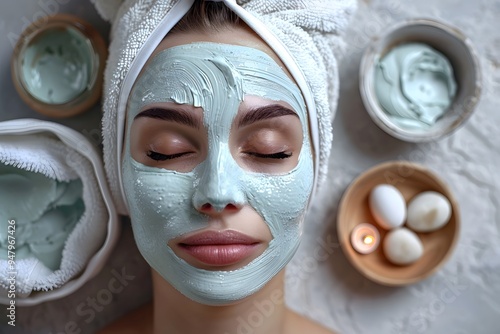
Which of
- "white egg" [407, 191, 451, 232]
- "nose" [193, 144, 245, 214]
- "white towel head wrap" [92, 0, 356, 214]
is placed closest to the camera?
"nose" [193, 144, 245, 214]

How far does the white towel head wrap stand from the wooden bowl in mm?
262

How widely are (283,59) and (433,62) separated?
1.77 ft

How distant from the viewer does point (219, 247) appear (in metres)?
0.89

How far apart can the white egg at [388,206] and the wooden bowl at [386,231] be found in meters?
0.04

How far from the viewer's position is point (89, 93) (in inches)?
48.1

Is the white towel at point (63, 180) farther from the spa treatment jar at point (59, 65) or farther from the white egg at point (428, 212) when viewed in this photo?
the white egg at point (428, 212)

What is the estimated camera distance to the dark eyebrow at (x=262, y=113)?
2.92 ft

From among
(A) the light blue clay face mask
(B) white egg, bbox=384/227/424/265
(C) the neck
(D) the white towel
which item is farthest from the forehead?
(B) white egg, bbox=384/227/424/265

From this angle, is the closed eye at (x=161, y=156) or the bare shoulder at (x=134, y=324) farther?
the bare shoulder at (x=134, y=324)

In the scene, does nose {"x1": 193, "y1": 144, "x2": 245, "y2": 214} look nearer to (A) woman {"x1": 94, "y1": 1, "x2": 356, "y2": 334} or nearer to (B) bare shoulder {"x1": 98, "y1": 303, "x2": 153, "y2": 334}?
(A) woman {"x1": 94, "y1": 1, "x2": 356, "y2": 334}

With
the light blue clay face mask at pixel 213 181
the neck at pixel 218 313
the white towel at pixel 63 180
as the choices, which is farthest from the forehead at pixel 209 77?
the neck at pixel 218 313

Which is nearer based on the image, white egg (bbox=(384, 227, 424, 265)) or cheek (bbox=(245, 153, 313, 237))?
cheek (bbox=(245, 153, 313, 237))

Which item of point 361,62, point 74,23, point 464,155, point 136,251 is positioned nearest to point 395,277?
point 464,155

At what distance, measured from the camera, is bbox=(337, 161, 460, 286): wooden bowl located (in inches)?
50.1
